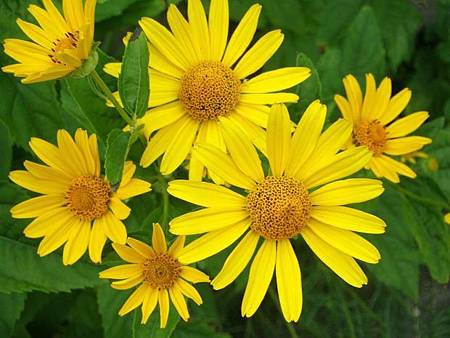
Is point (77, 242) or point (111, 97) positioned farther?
point (77, 242)

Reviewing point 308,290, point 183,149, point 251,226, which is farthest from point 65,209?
point 308,290

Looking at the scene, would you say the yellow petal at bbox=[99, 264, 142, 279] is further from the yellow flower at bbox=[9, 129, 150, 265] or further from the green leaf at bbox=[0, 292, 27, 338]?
the green leaf at bbox=[0, 292, 27, 338]

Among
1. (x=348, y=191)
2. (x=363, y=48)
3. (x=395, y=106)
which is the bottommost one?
(x=348, y=191)

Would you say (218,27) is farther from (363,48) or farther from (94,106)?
(363,48)

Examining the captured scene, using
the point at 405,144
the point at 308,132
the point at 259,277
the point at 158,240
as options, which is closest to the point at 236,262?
the point at 259,277

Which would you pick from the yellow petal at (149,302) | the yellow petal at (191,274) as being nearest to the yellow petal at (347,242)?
the yellow petal at (191,274)

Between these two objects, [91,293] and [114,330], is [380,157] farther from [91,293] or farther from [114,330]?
[91,293]

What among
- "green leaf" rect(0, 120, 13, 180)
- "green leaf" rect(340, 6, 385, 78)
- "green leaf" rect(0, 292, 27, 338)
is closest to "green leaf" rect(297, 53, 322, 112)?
"green leaf" rect(340, 6, 385, 78)
